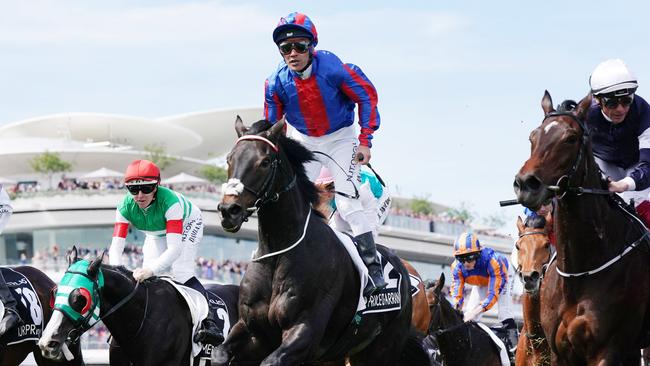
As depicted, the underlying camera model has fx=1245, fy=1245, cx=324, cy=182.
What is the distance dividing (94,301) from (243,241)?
45.4 meters

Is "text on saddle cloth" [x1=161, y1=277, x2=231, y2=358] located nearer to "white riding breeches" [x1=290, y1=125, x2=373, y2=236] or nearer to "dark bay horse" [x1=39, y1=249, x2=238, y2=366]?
"dark bay horse" [x1=39, y1=249, x2=238, y2=366]

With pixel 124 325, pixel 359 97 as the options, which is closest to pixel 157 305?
pixel 124 325

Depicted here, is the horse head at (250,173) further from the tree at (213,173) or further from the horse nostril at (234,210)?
the tree at (213,173)

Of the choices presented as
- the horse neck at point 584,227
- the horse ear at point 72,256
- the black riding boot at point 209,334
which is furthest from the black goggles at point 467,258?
the horse neck at point 584,227

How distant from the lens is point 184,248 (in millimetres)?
12523

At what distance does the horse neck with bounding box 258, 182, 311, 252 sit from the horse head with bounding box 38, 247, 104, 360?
2280mm

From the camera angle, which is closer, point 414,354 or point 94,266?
point 94,266

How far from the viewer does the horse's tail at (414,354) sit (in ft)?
36.9

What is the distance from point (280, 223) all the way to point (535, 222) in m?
4.29

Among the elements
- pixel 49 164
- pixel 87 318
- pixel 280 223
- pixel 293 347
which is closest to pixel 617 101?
pixel 280 223

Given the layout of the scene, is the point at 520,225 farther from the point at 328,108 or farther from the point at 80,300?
the point at 80,300

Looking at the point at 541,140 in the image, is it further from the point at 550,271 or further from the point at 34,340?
the point at 34,340

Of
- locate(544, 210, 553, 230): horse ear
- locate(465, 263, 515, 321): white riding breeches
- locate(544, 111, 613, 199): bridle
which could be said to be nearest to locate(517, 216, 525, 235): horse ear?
locate(544, 210, 553, 230): horse ear

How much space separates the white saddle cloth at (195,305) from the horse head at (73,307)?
3.51 ft
